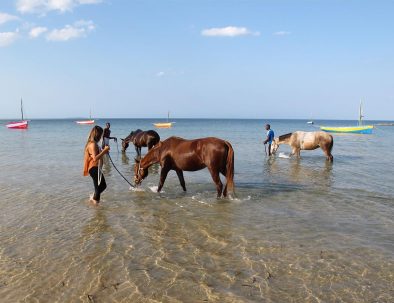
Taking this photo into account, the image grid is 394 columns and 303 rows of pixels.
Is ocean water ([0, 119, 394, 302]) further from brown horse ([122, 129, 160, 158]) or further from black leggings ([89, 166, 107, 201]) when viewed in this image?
brown horse ([122, 129, 160, 158])

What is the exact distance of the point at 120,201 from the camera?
8.66m

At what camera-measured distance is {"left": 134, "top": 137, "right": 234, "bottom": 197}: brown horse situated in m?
8.75

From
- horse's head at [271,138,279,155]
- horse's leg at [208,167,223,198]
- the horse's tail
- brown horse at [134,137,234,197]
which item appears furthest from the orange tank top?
horse's head at [271,138,279,155]

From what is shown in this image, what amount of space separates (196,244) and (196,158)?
358cm

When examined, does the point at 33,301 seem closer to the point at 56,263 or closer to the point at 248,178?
Answer: the point at 56,263

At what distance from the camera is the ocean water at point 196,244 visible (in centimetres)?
427

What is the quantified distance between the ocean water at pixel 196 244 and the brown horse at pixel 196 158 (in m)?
0.65

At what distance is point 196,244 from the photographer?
227 inches

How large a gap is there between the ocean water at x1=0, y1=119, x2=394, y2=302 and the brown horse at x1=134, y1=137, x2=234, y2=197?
0.65 metres

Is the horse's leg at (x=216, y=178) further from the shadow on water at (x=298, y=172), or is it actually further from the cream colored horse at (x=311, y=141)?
the cream colored horse at (x=311, y=141)

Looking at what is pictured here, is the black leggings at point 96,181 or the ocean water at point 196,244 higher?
the black leggings at point 96,181

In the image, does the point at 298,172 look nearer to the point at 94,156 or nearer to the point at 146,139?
the point at 146,139

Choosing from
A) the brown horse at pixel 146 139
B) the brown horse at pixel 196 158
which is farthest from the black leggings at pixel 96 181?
the brown horse at pixel 146 139

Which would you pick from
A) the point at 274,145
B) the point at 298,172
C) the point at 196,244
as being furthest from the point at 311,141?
the point at 196,244
